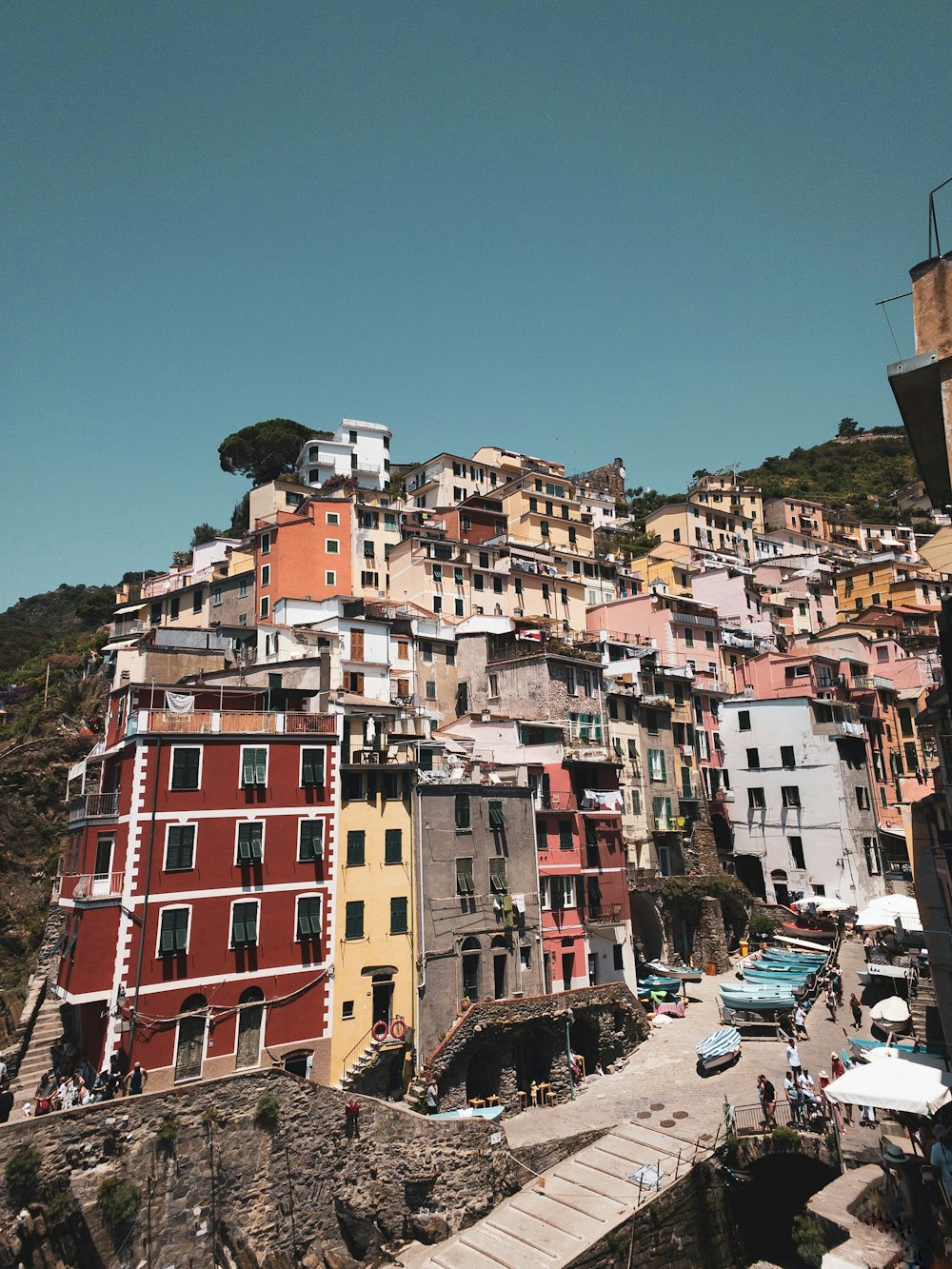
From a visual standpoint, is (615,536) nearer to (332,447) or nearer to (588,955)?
(332,447)

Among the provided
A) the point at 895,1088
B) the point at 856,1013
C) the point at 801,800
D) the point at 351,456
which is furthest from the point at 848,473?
the point at 895,1088

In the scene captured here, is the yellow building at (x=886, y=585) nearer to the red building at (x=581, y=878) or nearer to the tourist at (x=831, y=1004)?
the tourist at (x=831, y=1004)

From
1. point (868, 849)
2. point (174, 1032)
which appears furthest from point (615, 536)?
point (174, 1032)

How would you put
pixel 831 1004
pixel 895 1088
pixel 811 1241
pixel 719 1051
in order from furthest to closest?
pixel 831 1004
pixel 719 1051
pixel 811 1241
pixel 895 1088

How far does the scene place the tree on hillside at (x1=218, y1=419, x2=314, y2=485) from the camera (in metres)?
97.6

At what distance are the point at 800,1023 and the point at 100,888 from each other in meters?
29.7

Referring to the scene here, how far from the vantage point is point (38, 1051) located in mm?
31172

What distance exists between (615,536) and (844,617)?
2885 cm

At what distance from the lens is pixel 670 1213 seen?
2606cm

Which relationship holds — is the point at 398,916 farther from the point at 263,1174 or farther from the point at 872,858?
the point at 872,858

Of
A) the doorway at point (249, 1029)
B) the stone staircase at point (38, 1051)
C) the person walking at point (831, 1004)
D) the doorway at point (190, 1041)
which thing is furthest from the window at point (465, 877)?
the person walking at point (831, 1004)

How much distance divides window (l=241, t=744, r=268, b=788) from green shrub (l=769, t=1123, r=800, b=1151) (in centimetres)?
2201

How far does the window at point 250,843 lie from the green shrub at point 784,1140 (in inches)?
807

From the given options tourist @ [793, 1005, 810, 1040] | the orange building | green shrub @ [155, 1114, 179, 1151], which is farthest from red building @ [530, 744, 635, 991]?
the orange building
